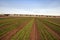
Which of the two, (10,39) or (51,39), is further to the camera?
(51,39)

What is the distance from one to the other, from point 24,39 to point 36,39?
1.62m

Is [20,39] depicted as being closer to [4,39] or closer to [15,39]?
[15,39]

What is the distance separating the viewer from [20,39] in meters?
13.5

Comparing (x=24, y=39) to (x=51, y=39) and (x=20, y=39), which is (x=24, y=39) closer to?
(x=20, y=39)

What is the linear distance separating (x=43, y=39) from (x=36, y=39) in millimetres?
902

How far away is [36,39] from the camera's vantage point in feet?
46.3

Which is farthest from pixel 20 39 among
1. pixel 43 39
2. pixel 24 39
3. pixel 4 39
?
pixel 43 39

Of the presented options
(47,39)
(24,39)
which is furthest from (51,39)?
(24,39)

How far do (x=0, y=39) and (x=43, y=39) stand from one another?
5.41m

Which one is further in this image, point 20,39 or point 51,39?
point 51,39

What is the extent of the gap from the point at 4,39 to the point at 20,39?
1986 mm

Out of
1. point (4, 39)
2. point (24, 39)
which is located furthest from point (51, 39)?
point (4, 39)

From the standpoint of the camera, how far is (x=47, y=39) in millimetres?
14234

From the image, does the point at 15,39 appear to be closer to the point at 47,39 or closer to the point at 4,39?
the point at 4,39
